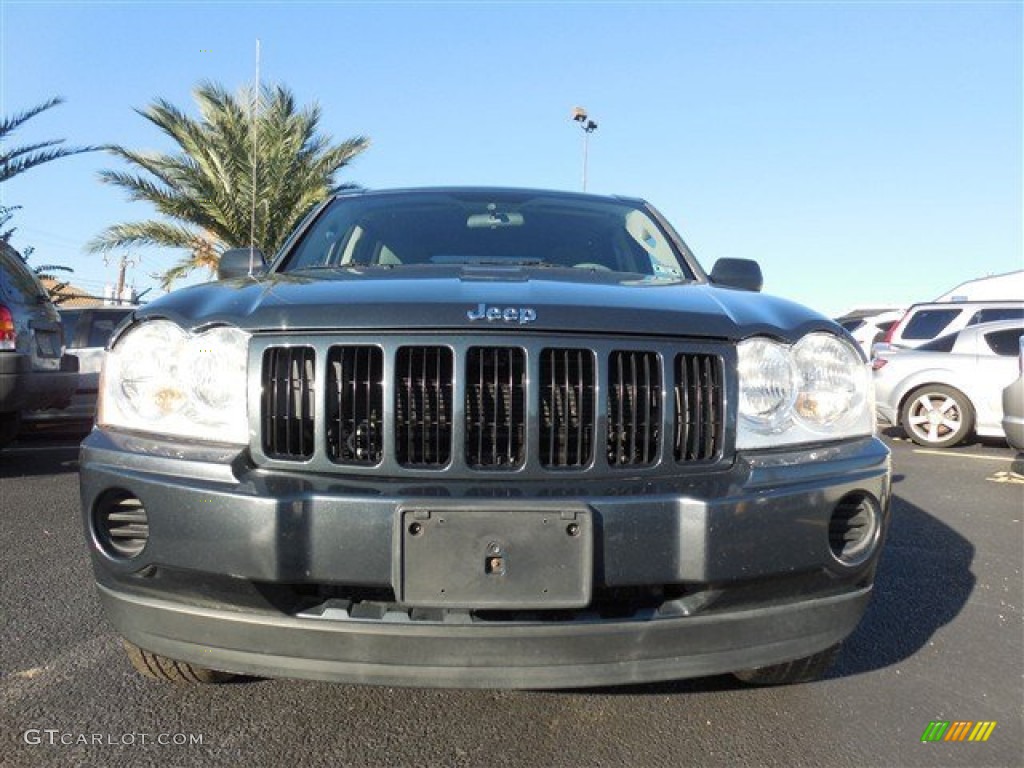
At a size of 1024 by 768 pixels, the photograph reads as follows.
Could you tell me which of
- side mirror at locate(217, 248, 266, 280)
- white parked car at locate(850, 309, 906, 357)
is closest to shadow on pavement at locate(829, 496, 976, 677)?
side mirror at locate(217, 248, 266, 280)

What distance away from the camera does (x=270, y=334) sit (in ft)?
6.82

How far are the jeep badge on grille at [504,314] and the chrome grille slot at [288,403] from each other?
42 cm

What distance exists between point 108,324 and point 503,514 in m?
8.09

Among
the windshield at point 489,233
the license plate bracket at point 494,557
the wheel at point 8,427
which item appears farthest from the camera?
the wheel at point 8,427

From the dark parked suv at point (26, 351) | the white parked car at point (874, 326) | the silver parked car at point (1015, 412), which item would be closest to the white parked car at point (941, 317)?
the white parked car at point (874, 326)

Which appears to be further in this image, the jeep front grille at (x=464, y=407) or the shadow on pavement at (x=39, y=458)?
the shadow on pavement at (x=39, y=458)

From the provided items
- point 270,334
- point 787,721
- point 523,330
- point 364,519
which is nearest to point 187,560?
point 364,519

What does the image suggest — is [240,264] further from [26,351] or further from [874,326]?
[874,326]

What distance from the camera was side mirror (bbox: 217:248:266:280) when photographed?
3.21 meters

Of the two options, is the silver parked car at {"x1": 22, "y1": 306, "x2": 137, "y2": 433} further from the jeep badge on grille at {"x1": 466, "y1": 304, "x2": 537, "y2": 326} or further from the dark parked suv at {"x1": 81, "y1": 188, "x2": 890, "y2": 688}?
the jeep badge on grille at {"x1": 466, "y1": 304, "x2": 537, "y2": 326}

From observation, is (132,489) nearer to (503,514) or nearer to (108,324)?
(503,514)

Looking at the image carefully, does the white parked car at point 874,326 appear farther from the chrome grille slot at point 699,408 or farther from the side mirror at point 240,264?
the chrome grille slot at point 699,408

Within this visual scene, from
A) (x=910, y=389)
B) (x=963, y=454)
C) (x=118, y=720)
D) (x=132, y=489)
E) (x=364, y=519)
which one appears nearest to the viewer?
(x=364, y=519)

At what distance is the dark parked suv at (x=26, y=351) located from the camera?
5.52 m
